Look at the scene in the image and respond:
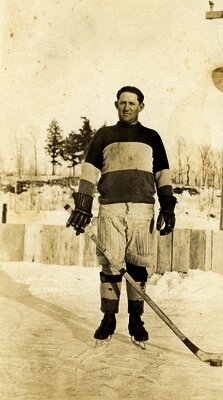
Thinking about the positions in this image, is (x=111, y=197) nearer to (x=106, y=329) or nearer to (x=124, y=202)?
(x=124, y=202)

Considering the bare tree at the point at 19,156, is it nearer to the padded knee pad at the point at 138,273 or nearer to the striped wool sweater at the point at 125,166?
the striped wool sweater at the point at 125,166

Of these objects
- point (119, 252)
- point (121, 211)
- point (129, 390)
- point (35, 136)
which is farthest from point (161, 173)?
point (129, 390)

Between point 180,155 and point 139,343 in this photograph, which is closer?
point 139,343

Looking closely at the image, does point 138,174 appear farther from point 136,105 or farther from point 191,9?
point 191,9

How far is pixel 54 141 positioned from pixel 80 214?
2.28 feet

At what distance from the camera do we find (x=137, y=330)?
6.09ft

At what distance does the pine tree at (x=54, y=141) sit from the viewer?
234 centimetres

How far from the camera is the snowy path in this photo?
4.66 feet

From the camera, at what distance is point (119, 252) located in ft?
6.08

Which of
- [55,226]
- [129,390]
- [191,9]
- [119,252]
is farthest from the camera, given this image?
[55,226]

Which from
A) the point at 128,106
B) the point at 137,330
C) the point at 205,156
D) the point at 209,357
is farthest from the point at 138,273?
the point at 205,156

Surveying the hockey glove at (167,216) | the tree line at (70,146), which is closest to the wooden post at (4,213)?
the tree line at (70,146)

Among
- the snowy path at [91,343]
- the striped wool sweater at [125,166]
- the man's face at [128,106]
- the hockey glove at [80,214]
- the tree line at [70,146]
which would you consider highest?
the man's face at [128,106]

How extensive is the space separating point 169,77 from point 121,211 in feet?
2.79
